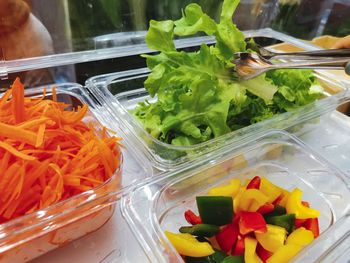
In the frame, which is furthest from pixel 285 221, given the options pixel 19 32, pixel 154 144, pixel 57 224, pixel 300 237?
pixel 19 32

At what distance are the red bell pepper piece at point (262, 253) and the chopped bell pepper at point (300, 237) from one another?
0.15ft

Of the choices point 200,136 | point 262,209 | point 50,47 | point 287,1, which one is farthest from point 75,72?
point 287,1

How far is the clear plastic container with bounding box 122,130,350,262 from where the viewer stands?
2.24 feet

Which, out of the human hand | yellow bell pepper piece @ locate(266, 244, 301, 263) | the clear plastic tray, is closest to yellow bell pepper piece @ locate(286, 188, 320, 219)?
yellow bell pepper piece @ locate(266, 244, 301, 263)

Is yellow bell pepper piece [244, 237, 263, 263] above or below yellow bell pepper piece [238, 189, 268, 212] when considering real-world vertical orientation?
below

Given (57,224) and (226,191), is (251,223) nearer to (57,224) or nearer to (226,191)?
(226,191)

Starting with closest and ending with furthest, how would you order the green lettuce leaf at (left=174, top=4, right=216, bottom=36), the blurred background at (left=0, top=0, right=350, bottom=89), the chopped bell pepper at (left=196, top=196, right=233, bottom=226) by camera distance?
1. the chopped bell pepper at (left=196, top=196, right=233, bottom=226)
2. the green lettuce leaf at (left=174, top=4, right=216, bottom=36)
3. the blurred background at (left=0, top=0, right=350, bottom=89)

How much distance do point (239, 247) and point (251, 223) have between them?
0.18 ft

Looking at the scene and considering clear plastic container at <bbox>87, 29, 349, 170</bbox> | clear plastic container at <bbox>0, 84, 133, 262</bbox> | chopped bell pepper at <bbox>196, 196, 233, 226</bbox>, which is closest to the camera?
clear plastic container at <bbox>0, 84, 133, 262</bbox>

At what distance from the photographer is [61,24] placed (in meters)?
1.50

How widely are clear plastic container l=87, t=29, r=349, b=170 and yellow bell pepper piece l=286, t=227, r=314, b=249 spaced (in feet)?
0.93

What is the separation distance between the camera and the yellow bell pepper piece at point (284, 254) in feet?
2.18

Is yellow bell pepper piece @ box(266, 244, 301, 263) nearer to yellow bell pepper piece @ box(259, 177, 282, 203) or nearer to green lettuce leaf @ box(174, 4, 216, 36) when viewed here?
yellow bell pepper piece @ box(259, 177, 282, 203)

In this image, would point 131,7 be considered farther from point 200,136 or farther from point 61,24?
point 200,136
